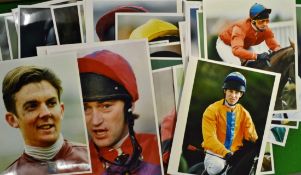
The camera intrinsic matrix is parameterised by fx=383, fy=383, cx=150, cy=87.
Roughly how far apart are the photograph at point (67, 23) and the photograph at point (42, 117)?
0.03 m

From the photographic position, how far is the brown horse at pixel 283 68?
28.1 inches

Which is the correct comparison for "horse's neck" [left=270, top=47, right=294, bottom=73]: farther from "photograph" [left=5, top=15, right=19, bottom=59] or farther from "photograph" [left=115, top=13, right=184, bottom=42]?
"photograph" [left=5, top=15, right=19, bottom=59]

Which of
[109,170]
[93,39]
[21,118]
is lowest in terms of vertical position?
[109,170]

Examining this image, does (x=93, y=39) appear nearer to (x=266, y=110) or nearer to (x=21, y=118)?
(x=21, y=118)

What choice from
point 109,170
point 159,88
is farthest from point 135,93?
point 109,170

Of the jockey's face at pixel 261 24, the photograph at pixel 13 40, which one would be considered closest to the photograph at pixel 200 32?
the jockey's face at pixel 261 24

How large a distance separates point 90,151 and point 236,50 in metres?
0.32

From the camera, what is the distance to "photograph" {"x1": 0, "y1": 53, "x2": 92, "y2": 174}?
0.65 metres

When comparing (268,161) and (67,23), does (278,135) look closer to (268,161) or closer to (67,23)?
(268,161)

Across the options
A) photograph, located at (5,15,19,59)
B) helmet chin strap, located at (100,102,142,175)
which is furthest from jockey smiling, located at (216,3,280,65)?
photograph, located at (5,15,19,59)

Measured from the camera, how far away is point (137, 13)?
26.9 inches

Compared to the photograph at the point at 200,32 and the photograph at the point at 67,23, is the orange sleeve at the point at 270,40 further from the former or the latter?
the photograph at the point at 67,23

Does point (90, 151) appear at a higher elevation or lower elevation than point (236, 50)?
lower

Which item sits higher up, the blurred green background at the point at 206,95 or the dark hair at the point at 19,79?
the dark hair at the point at 19,79
